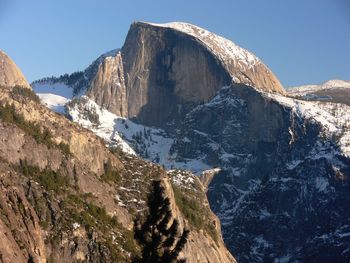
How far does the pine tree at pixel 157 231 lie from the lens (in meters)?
93.1

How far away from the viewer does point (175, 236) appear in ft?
308

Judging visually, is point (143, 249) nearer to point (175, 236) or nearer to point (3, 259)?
point (175, 236)

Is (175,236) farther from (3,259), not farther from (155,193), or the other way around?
(3,259)

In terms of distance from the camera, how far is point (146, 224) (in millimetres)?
94125

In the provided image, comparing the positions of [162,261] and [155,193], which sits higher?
[155,193]

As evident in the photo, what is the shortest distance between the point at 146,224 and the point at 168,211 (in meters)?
2.35

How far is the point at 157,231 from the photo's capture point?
94.5 m

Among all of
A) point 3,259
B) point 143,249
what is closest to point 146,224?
point 143,249

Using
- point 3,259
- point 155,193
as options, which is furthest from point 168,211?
point 3,259

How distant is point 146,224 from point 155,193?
294 cm

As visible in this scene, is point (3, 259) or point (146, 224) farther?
point (3, 259)

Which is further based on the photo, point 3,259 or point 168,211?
point 3,259

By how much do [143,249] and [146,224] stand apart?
229 cm

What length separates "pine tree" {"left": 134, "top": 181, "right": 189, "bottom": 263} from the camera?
3666 inches
